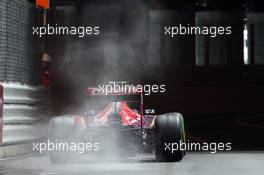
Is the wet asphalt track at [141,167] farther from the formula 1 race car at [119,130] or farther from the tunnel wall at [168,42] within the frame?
the tunnel wall at [168,42]

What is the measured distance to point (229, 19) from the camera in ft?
130

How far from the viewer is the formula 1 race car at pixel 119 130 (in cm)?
1317

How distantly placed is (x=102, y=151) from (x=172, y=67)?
75.1 ft

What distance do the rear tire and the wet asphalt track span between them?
0.21 m

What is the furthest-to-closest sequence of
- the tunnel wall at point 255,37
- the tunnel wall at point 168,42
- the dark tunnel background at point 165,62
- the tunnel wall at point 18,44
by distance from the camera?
1. the tunnel wall at point 255,37
2. the tunnel wall at point 168,42
3. the dark tunnel background at point 165,62
4. the tunnel wall at point 18,44

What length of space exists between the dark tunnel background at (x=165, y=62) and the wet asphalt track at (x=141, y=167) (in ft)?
54.4

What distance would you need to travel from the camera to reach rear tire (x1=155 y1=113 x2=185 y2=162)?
13078 mm

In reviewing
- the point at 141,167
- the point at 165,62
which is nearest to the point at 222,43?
the point at 165,62

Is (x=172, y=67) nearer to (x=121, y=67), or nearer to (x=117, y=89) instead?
(x=121, y=67)

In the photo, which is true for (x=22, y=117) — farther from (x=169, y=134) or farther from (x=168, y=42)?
(x=168, y=42)

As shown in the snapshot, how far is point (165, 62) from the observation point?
3888 cm

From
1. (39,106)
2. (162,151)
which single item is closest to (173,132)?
(162,151)

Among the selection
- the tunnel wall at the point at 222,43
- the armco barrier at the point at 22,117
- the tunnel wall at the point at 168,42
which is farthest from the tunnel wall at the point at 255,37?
the armco barrier at the point at 22,117

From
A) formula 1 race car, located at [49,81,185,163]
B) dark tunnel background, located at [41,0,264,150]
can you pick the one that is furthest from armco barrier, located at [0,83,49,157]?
dark tunnel background, located at [41,0,264,150]
